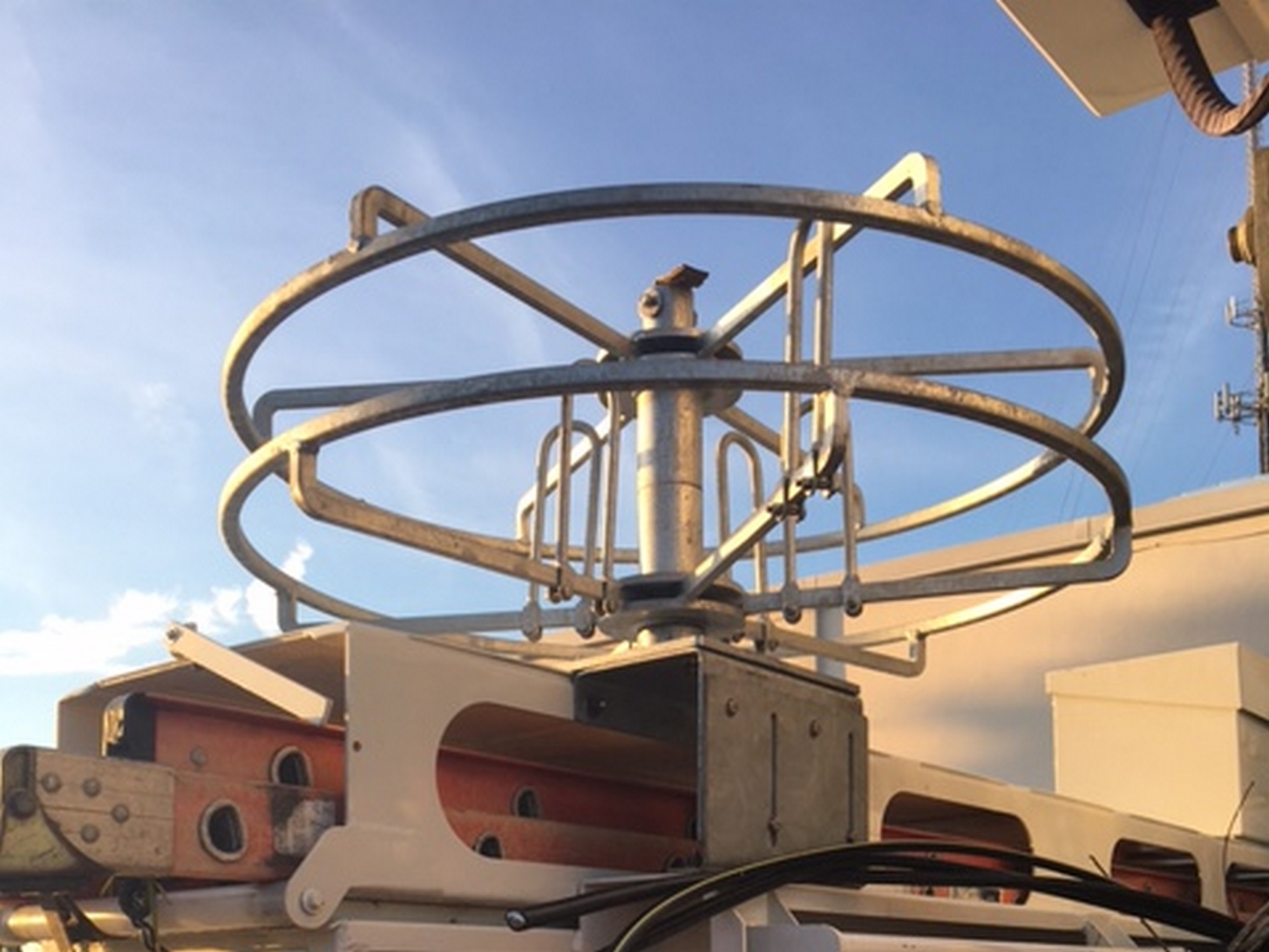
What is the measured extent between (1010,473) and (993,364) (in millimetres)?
369

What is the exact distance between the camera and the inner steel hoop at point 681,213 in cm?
262

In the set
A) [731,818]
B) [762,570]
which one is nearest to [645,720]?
[731,818]

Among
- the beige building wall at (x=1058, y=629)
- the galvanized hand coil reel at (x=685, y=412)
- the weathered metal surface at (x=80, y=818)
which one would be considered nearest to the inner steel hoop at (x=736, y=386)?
the galvanized hand coil reel at (x=685, y=412)

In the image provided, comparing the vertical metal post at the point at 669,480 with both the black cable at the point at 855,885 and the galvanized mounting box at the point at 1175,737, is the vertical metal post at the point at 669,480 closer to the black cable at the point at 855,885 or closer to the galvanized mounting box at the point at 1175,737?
the black cable at the point at 855,885

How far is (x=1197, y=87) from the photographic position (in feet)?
6.62

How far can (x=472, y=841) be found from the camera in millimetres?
2387

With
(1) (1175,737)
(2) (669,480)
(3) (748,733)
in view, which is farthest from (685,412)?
(1) (1175,737)

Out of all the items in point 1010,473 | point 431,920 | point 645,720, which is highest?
point 1010,473

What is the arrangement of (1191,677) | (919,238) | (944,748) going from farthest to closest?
(944,748)
(1191,677)
(919,238)

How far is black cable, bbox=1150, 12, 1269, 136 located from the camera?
1.86 m

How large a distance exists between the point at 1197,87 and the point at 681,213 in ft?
2.93

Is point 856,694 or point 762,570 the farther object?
point 762,570

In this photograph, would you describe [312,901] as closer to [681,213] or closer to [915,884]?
[915,884]

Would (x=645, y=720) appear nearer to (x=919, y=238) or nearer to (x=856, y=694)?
(x=856, y=694)
